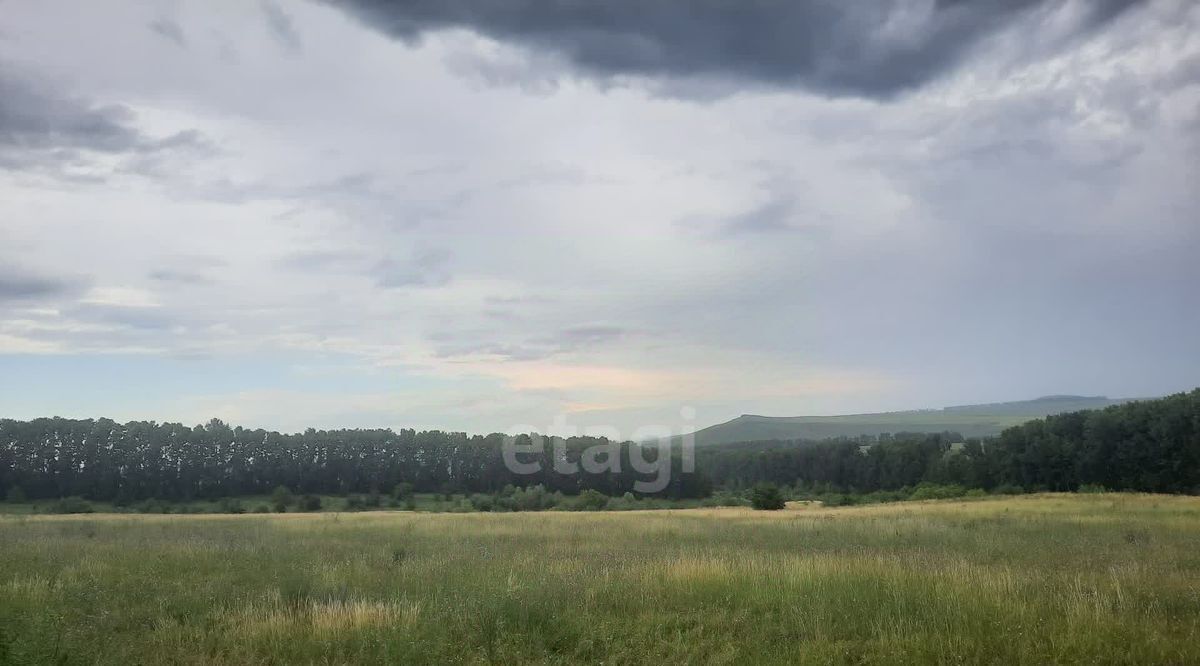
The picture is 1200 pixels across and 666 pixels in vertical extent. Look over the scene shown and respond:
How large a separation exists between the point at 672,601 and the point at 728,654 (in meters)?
2.42

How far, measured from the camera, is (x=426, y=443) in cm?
10731

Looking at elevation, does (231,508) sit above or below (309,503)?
above

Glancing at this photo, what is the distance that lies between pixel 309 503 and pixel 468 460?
27752mm

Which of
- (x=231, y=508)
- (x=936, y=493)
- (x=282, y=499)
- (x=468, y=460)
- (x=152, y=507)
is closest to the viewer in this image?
(x=936, y=493)

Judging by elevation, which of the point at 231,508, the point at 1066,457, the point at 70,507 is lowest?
the point at 231,508

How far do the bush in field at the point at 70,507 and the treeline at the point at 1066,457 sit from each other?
3380 inches

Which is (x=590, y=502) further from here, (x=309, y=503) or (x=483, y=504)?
(x=309, y=503)

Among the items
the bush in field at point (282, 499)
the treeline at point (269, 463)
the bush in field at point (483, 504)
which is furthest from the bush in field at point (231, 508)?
the bush in field at point (483, 504)

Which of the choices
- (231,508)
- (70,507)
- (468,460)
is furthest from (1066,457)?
Result: (70,507)

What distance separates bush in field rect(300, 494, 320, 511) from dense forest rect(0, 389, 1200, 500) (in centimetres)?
1604

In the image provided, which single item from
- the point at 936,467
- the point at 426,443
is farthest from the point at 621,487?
the point at 936,467

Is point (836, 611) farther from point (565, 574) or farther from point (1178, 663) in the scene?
point (565, 574)

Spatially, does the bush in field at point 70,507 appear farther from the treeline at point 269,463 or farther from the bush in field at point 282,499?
the bush in field at point 282,499

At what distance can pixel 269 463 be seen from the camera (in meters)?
96.4
